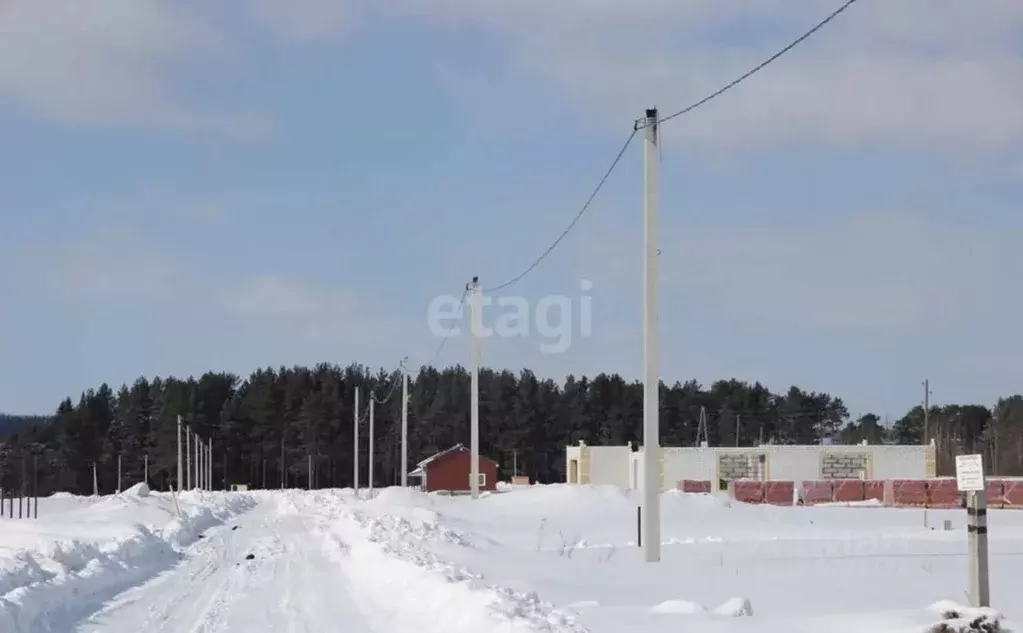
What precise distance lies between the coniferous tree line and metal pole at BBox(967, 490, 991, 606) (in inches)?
4458

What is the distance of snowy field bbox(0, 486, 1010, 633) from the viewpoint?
13.1 m

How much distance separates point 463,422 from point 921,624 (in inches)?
4891

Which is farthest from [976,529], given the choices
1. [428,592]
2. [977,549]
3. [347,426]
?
[347,426]

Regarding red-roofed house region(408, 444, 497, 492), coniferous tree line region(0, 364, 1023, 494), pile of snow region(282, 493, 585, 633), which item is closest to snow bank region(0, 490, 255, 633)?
pile of snow region(282, 493, 585, 633)

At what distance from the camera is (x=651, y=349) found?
771 inches

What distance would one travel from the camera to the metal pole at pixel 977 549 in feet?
40.1

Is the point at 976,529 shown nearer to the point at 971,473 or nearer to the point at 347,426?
the point at 971,473

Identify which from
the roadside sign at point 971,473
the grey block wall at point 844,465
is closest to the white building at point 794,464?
the grey block wall at point 844,465

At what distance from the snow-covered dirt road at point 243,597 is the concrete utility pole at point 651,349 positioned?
532 cm

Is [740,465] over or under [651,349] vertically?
under

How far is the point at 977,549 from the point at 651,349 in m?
8.04

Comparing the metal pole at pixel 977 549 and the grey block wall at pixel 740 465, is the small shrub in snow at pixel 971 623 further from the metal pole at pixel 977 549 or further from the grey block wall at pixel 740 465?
the grey block wall at pixel 740 465

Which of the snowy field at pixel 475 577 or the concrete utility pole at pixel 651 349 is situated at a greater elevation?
the concrete utility pole at pixel 651 349

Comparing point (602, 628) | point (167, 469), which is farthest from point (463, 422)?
point (602, 628)
